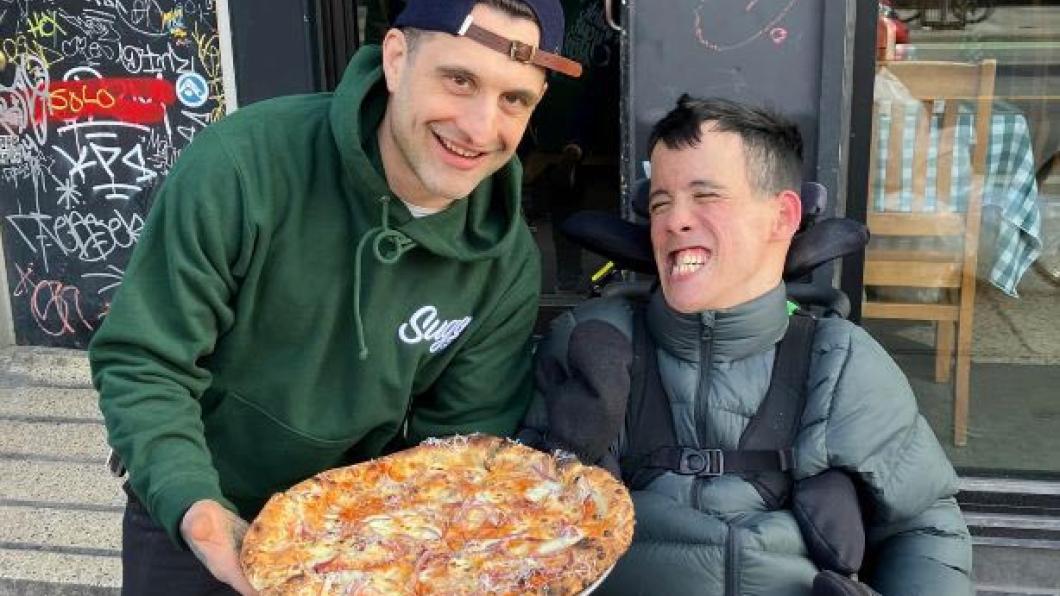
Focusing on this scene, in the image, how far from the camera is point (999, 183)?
3850 mm

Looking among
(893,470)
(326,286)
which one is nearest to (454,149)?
(326,286)

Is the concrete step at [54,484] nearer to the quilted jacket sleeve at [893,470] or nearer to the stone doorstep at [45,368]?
the stone doorstep at [45,368]

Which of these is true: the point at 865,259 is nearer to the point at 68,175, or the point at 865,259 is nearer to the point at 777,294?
the point at 777,294

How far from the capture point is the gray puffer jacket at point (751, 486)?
194 cm

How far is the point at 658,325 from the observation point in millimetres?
2143

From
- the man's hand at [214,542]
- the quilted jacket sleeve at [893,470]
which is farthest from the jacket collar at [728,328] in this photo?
the man's hand at [214,542]

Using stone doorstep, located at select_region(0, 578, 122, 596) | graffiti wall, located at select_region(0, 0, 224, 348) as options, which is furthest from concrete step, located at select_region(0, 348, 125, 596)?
graffiti wall, located at select_region(0, 0, 224, 348)

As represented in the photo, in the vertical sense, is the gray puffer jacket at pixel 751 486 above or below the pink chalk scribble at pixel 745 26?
below

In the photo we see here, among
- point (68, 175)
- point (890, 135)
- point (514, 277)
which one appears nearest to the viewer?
point (514, 277)

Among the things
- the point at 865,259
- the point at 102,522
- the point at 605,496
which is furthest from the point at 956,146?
the point at 102,522

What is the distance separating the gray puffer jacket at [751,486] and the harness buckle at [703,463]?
17 millimetres

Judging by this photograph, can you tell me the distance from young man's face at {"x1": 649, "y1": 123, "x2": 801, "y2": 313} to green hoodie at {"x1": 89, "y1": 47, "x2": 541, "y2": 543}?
13.5 inches

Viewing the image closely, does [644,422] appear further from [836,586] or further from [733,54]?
[733,54]

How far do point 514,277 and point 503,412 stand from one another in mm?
280
